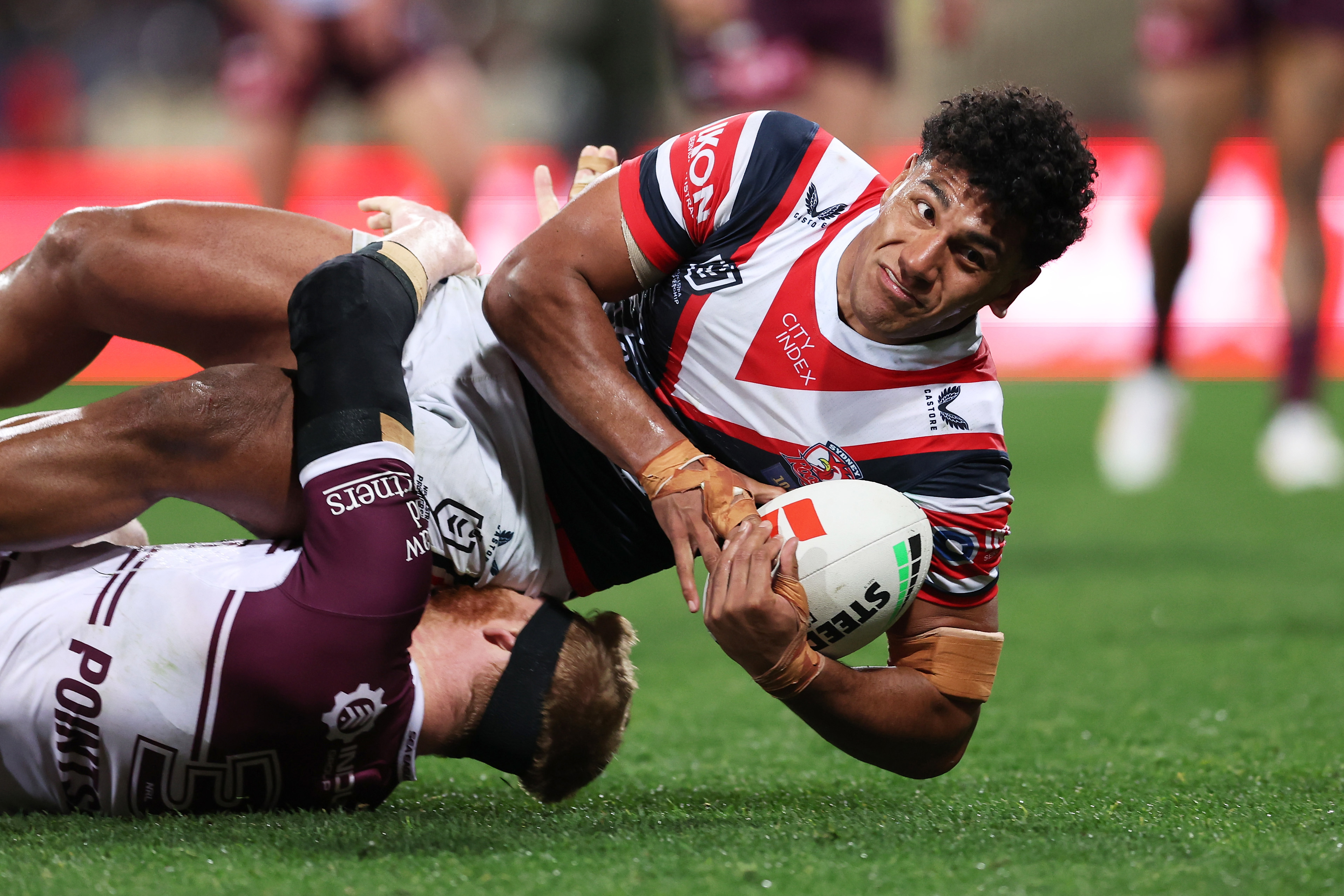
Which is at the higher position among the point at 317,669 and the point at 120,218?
the point at 120,218

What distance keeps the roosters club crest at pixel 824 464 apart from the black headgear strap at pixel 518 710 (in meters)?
0.54

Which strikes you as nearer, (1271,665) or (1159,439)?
(1271,665)

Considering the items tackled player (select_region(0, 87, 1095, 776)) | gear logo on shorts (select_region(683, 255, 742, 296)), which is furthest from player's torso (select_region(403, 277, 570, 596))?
gear logo on shorts (select_region(683, 255, 742, 296))

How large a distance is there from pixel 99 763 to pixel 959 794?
1470 millimetres

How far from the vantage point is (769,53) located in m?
5.72

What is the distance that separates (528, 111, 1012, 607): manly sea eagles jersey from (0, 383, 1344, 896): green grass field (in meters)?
0.46

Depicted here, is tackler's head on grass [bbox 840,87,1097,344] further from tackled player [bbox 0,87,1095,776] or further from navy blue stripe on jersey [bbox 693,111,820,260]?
navy blue stripe on jersey [bbox 693,111,820,260]

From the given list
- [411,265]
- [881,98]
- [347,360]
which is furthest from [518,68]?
[347,360]

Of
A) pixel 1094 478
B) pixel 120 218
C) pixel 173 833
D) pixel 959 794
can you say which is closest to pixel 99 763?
pixel 173 833

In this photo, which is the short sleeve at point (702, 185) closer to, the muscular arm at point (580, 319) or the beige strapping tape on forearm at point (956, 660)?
the muscular arm at point (580, 319)

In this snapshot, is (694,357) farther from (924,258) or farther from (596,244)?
(924,258)

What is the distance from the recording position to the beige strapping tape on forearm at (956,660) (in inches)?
101

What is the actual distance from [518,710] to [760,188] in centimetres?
106

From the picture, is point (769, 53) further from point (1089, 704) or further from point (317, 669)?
point (317, 669)
